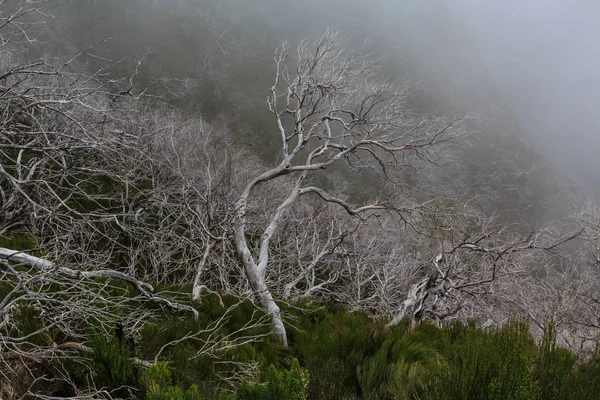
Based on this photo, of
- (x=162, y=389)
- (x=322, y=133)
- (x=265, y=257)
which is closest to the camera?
(x=162, y=389)

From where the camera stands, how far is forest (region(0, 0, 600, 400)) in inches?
114

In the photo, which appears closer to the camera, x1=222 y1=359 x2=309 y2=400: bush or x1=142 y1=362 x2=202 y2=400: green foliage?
x1=142 y1=362 x2=202 y2=400: green foliage

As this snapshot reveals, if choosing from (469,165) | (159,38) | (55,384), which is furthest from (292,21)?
(55,384)

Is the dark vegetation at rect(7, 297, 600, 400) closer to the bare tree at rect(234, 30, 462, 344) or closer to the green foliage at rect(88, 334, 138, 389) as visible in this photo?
the green foliage at rect(88, 334, 138, 389)

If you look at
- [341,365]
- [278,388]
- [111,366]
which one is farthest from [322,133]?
[278,388]

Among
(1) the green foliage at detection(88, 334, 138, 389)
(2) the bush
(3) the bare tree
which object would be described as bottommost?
(1) the green foliage at detection(88, 334, 138, 389)

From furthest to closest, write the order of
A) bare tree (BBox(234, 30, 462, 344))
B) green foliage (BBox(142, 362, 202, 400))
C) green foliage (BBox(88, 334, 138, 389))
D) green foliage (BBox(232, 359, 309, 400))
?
bare tree (BBox(234, 30, 462, 344)), green foliage (BBox(88, 334, 138, 389)), green foliage (BBox(232, 359, 309, 400)), green foliage (BBox(142, 362, 202, 400))

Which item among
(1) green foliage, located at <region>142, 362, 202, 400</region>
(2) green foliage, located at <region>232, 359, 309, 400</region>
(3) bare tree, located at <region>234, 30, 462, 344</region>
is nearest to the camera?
(1) green foliage, located at <region>142, 362, 202, 400</region>

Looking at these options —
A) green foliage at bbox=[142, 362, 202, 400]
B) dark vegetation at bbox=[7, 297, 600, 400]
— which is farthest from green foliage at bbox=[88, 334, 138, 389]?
green foliage at bbox=[142, 362, 202, 400]

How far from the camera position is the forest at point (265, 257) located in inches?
114

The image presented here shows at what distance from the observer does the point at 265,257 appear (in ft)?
19.2

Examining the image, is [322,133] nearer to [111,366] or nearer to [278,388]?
[111,366]

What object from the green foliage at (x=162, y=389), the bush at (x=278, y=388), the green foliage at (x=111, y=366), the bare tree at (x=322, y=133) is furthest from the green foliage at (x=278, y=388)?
the bare tree at (x=322, y=133)

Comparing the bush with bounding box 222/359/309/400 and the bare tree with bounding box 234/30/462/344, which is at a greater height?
the bare tree with bounding box 234/30/462/344
